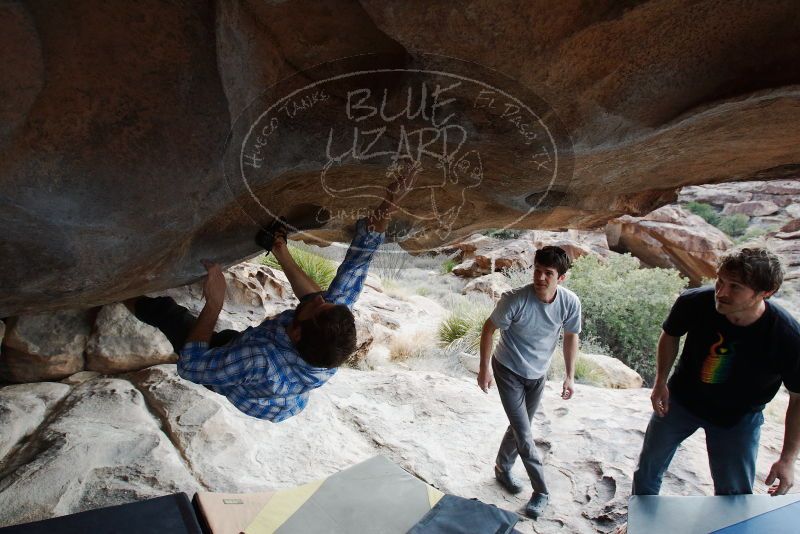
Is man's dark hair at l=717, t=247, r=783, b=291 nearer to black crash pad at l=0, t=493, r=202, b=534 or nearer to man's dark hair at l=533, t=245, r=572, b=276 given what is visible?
man's dark hair at l=533, t=245, r=572, b=276

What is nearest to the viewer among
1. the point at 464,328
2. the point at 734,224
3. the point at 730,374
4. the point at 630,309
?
the point at 730,374

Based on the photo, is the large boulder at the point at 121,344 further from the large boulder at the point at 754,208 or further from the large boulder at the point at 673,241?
the large boulder at the point at 754,208

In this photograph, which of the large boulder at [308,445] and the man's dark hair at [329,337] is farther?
the large boulder at [308,445]

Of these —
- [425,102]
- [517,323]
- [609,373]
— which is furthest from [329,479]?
[609,373]

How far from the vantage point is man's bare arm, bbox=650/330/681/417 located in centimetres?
263

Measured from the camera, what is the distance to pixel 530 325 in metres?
3.13

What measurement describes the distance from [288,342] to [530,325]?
4.86 ft

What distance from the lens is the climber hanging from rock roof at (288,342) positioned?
218 centimetres

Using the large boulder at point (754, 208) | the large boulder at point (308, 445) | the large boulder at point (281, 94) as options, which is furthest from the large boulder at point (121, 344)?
the large boulder at point (754, 208)

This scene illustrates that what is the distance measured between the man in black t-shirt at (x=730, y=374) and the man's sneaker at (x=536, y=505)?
3.05ft

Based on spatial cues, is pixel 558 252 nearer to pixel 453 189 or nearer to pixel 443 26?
pixel 453 189

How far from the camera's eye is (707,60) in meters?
1.66

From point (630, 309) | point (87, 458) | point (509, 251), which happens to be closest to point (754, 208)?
point (630, 309)

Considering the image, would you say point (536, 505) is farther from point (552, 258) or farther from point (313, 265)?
point (313, 265)
